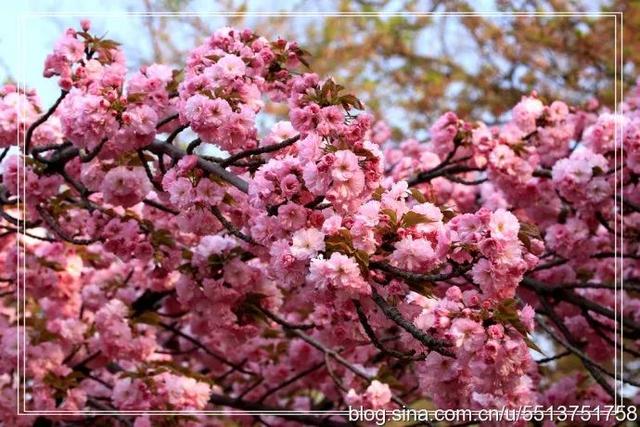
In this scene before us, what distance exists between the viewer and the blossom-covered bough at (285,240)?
1867 millimetres

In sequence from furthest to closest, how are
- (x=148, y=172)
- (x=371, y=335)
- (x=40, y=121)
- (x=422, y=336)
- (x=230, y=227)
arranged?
1. (x=40, y=121)
2. (x=148, y=172)
3. (x=230, y=227)
4. (x=371, y=335)
5. (x=422, y=336)

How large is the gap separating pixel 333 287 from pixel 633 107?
6.59 ft

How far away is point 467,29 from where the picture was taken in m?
6.34

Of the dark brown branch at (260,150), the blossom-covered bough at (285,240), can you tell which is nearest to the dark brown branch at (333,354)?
the blossom-covered bough at (285,240)

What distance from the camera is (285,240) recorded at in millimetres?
1932

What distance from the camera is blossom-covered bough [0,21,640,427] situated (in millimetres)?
1867

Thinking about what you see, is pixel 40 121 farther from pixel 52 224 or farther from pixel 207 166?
pixel 207 166

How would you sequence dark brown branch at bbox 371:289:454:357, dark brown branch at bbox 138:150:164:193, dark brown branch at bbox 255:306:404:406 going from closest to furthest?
dark brown branch at bbox 371:289:454:357 < dark brown branch at bbox 138:150:164:193 < dark brown branch at bbox 255:306:404:406

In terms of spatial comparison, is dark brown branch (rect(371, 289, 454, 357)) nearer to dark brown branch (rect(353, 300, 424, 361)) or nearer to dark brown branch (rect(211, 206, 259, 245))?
dark brown branch (rect(353, 300, 424, 361))

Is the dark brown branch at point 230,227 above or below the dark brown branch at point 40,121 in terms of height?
below

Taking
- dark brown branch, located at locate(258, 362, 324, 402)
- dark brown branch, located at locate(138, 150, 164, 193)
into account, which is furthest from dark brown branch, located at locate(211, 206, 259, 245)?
dark brown branch, located at locate(258, 362, 324, 402)

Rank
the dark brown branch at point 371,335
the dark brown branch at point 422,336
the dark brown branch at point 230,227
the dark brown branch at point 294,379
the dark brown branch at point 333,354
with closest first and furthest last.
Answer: the dark brown branch at point 422,336
the dark brown branch at point 371,335
the dark brown branch at point 230,227
the dark brown branch at point 333,354
the dark brown branch at point 294,379

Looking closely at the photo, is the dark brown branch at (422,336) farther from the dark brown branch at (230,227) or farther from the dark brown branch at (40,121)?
the dark brown branch at (40,121)

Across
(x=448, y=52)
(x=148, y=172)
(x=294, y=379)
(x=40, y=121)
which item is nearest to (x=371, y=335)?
(x=148, y=172)
